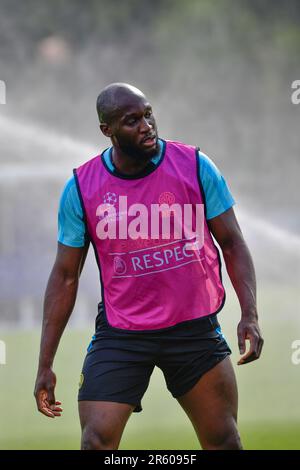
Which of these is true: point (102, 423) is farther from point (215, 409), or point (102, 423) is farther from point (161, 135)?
point (161, 135)

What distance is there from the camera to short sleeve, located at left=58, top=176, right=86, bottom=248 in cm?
464

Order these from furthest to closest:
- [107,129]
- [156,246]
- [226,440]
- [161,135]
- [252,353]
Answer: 1. [161,135]
2. [107,129]
3. [156,246]
4. [226,440]
5. [252,353]

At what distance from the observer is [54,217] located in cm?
965

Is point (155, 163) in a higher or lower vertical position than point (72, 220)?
higher

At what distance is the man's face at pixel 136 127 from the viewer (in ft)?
14.9

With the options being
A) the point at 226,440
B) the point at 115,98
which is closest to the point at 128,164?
the point at 115,98

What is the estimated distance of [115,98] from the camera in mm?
4602

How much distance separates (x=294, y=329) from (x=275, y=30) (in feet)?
14.5


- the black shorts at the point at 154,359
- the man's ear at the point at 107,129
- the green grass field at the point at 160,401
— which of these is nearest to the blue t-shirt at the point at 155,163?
the man's ear at the point at 107,129

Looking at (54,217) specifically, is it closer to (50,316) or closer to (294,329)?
(294,329)

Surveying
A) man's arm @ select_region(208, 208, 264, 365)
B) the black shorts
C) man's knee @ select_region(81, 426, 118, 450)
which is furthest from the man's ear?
man's knee @ select_region(81, 426, 118, 450)

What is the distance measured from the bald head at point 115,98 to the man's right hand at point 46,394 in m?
1.10

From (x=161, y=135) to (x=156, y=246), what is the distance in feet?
19.4

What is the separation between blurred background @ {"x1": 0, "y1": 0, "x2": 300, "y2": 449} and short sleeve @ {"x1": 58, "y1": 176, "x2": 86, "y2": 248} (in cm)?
329
